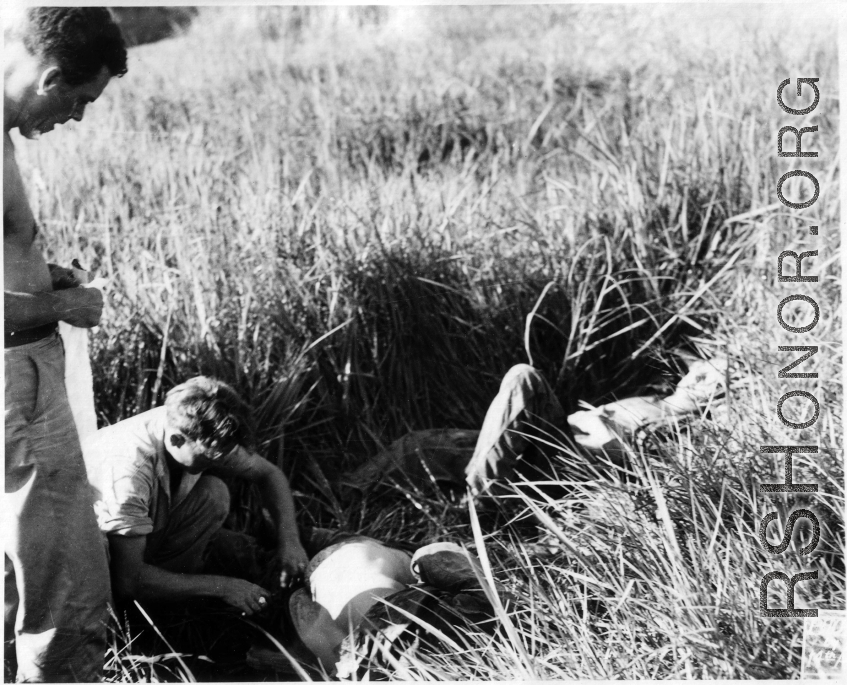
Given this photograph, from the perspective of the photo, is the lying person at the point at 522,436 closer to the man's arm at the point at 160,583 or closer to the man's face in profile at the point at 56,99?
the man's arm at the point at 160,583

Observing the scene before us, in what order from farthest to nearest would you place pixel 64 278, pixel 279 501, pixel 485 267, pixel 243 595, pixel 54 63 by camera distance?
pixel 485 267, pixel 279 501, pixel 243 595, pixel 64 278, pixel 54 63

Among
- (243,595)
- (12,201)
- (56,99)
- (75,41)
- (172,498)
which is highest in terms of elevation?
(75,41)

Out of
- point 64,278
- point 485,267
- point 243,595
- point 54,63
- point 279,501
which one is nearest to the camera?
point 54,63

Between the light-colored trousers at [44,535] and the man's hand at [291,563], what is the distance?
51 centimetres

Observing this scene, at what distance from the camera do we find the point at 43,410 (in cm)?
224

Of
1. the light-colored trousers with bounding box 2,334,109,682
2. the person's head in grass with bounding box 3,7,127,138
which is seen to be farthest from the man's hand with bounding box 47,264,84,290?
the person's head in grass with bounding box 3,7,127,138

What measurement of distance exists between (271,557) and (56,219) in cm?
154

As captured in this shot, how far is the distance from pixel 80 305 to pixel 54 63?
59 centimetres

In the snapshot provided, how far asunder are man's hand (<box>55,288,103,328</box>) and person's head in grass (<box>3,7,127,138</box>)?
0.43 metres

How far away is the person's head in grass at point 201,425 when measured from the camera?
237 centimetres

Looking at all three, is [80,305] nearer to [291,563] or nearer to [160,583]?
[160,583]

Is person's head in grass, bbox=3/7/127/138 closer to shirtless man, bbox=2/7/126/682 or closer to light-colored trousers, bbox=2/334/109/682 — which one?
shirtless man, bbox=2/7/126/682

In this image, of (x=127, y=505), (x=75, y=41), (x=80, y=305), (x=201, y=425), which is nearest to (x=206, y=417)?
(x=201, y=425)

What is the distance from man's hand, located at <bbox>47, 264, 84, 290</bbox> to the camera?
230 centimetres
